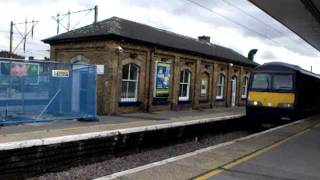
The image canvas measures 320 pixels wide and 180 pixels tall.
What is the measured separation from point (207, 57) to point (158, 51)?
683cm

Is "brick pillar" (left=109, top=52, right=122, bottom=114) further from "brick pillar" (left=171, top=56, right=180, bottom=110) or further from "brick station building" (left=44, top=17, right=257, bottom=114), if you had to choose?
"brick pillar" (left=171, top=56, right=180, bottom=110)

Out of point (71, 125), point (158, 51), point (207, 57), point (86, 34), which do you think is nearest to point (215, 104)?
point (207, 57)

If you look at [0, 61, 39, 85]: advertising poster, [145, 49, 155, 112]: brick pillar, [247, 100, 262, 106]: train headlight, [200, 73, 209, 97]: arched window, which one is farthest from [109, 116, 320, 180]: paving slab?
[200, 73, 209, 97]: arched window

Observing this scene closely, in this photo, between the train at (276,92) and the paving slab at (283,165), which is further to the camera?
the train at (276,92)

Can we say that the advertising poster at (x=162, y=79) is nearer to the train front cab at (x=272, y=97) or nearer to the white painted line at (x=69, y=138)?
the train front cab at (x=272, y=97)

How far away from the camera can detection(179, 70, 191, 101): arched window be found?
28531 mm

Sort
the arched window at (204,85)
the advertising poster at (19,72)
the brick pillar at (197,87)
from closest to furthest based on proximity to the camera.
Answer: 1. the advertising poster at (19,72)
2. the brick pillar at (197,87)
3. the arched window at (204,85)

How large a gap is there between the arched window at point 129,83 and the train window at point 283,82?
23.1ft

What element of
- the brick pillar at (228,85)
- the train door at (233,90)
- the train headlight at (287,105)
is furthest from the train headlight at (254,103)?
the train door at (233,90)

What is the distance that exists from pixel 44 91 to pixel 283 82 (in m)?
11.7

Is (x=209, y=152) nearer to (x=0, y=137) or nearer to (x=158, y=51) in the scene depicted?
(x=0, y=137)

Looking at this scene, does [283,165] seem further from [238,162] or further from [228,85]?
[228,85]

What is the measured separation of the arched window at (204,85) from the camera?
31109 mm

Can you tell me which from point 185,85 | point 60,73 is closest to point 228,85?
point 185,85
